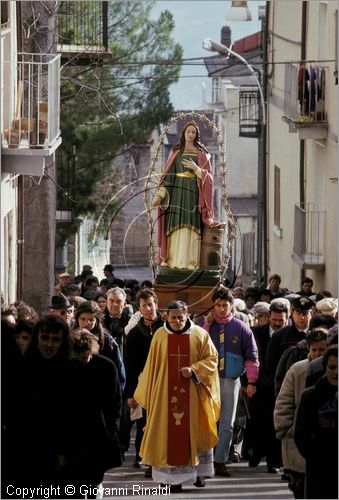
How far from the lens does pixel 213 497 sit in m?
14.0

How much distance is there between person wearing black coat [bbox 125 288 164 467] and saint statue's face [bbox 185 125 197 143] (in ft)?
11.1

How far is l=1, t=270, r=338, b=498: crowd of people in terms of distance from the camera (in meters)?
11.5

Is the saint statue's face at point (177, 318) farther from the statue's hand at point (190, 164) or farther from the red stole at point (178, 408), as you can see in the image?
the statue's hand at point (190, 164)

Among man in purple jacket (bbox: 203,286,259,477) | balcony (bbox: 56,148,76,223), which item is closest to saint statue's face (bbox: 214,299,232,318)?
man in purple jacket (bbox: 203,286,259,477)

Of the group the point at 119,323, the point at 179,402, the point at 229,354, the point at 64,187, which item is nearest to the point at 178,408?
the point at 179,402

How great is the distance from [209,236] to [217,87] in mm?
35655

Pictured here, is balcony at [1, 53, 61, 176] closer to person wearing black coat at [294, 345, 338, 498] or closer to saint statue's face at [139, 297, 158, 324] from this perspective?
saint statue's face at [139, 297, 158, 324]

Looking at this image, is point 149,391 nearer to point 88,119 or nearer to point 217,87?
point 88,119

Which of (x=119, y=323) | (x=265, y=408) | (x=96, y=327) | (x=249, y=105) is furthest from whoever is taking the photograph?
(x=249, y=105)

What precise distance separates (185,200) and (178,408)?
4.90m

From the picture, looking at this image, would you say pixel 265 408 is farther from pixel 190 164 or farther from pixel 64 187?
pixel 64 187

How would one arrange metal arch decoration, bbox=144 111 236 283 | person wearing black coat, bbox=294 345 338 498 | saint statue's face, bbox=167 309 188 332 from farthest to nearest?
metal arch decoration, bbox=144 111 236 283
saint statue's face, bbox=167 309 188 332
person wearing black coat, bbox=294 345 338 498

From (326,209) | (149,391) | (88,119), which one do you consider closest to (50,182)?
(326,209)

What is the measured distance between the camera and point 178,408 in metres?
14.5
